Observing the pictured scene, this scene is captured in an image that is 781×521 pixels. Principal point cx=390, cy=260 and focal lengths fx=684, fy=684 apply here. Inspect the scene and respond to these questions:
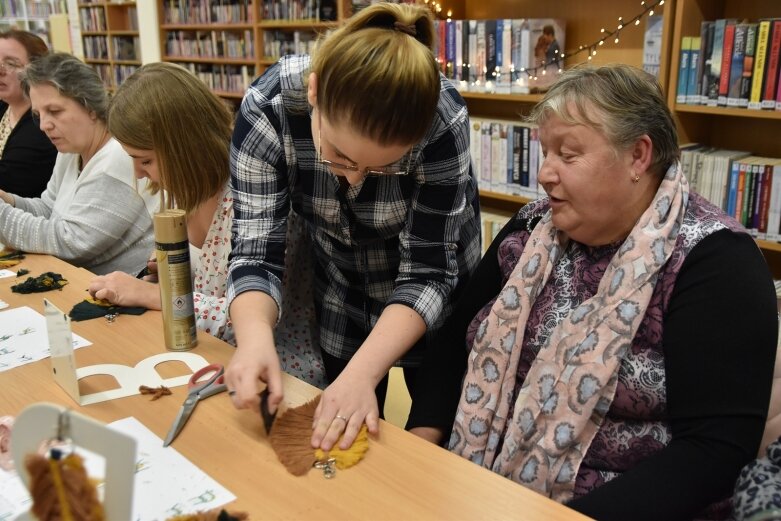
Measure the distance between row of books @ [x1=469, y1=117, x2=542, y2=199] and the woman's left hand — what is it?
6.59ft

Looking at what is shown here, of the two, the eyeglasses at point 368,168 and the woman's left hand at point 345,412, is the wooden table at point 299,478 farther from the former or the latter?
the eyeglasses at point 368,168

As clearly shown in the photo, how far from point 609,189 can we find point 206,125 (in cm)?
97

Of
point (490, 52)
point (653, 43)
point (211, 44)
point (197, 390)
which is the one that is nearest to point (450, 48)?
point (490, 52)

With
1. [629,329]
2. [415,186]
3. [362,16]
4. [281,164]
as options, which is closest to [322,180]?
[281,164]

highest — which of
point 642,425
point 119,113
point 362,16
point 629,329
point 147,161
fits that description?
point 362,16

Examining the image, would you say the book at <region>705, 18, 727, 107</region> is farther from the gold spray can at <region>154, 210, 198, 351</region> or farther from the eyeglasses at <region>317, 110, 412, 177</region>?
the gold spray can at <region>154, 210, 198, 351</region>

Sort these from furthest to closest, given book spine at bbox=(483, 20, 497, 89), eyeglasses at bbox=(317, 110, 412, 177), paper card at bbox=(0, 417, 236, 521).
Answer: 1. book spine at bbox=(483, 20, 497, 89)
2. eyeglasses at bbox=(317, 110, 412, 177)
3. paper card at bbox=(0, 417, 236, 521)

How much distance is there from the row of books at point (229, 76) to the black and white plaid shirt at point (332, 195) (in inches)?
153

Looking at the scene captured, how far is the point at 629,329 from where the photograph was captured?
1137 millimetres

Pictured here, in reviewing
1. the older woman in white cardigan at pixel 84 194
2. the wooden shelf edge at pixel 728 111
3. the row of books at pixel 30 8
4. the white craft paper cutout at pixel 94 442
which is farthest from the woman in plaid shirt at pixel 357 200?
the row of books at pixel 30 8

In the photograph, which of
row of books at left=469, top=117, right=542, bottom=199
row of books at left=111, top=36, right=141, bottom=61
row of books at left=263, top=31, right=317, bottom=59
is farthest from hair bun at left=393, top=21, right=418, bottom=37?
row of books at left=111, top=36, right=141, bottom=61

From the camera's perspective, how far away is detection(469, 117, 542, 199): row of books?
302 centimetres

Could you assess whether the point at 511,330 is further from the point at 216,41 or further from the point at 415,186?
the point at 216,41

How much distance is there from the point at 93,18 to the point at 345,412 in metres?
6.54
